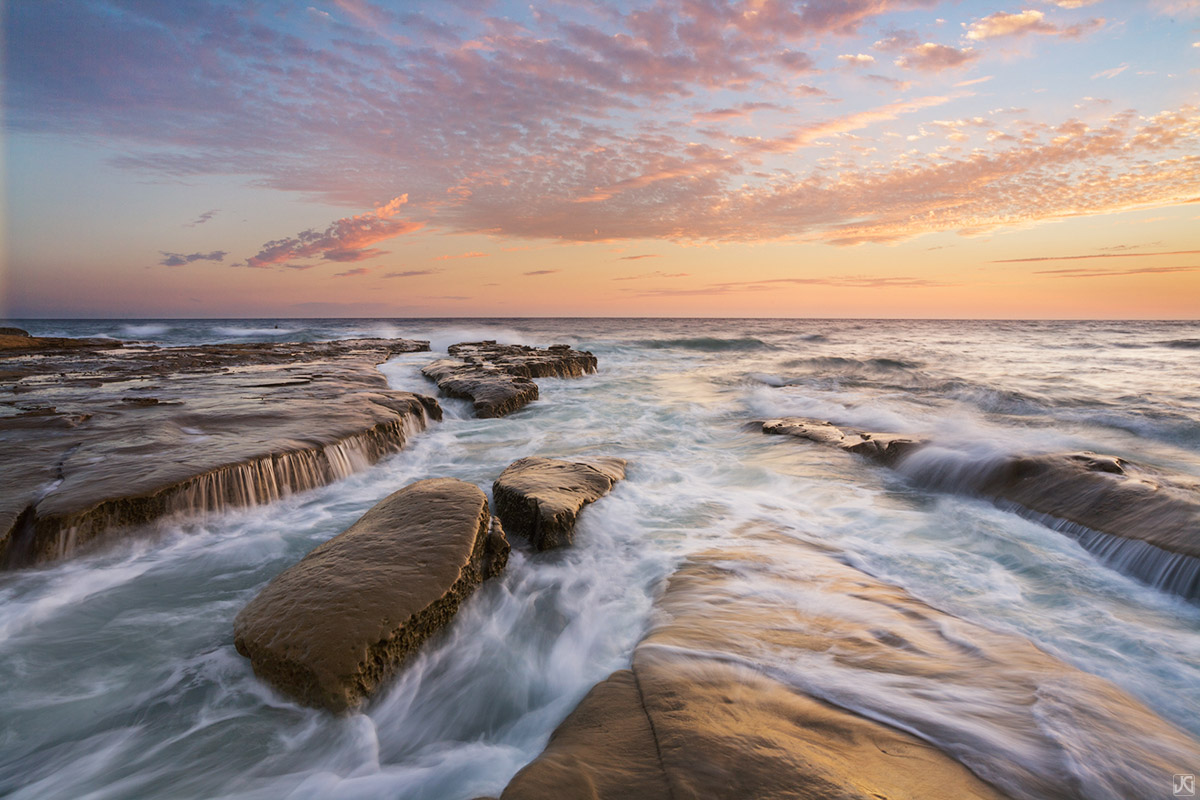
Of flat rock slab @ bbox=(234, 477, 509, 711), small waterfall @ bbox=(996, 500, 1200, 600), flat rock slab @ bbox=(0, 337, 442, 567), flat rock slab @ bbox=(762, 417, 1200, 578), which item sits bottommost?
small waterfall @ bbox=(996, 500, 1200, 600)

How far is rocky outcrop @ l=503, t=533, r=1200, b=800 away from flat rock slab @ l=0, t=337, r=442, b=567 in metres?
4.29

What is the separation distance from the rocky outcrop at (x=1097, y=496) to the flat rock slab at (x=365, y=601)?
5.56 meters

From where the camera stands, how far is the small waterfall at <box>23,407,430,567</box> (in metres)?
3.81

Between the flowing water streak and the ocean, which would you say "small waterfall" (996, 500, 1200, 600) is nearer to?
the ocean

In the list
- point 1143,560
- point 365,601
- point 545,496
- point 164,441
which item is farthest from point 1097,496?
point 164,441

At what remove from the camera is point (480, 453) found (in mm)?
7695

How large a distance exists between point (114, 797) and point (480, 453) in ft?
18.2

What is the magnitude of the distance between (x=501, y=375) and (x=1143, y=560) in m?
11.0

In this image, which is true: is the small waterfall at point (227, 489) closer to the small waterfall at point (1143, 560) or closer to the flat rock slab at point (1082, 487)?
the flat rock slab at point (1082, 487)

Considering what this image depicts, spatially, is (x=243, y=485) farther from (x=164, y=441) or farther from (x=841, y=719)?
(x=841, y=719)

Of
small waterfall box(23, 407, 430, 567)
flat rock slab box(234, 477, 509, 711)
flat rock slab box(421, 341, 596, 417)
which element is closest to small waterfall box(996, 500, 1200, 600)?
flat rock slab box(234, 477, 509, 711)

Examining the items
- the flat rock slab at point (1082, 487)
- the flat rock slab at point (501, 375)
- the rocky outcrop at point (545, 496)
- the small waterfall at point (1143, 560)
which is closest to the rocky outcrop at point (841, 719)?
the rocky outcrop at point (545, 496)

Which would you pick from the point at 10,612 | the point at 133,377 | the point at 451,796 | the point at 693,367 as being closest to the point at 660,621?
the point at 451,796

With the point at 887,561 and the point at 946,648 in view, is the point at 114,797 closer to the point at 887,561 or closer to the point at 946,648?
the point at 946,648
